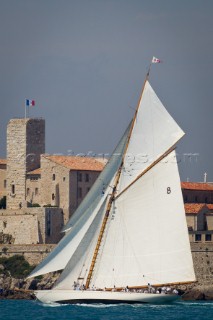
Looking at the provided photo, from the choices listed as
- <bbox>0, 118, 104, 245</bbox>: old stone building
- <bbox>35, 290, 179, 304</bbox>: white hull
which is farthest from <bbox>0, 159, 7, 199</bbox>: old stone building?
<bbox>35, 290, 179, 304</bbox>: white hull

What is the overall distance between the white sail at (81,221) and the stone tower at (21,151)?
3581 centimetres

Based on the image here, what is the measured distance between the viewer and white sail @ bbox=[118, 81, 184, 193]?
315ft

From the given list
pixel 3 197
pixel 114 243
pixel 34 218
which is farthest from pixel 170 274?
pixel 3 197

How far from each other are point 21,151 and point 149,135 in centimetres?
3710

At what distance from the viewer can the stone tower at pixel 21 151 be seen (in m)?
132

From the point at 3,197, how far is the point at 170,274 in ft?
137

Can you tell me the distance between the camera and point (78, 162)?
5123 inches

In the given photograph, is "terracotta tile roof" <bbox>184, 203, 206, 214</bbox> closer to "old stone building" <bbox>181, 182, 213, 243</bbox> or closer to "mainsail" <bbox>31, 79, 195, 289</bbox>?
"old stone building" <bbox>181, 182, 213, 243</bbox>

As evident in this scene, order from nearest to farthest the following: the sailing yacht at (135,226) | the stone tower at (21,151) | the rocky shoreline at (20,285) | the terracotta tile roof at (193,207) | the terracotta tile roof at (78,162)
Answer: the sailing yacht at (135,226), the rocky shoreline at (20,285), the terracotta tile roof at (193,207), the terracotta tile roof at (78,162), the stone tower at (21,151)

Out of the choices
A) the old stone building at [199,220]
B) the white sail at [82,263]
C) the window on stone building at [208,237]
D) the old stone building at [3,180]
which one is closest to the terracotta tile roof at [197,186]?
the old stone building at [199,220]

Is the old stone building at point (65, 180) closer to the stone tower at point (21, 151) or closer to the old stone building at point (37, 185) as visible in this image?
the old stone building at point (37, 185)

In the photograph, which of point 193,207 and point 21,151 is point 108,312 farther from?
point 21,151

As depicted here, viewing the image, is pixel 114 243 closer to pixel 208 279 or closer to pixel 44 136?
pixel 208 279

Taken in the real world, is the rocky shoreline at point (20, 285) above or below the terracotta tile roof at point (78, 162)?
below
